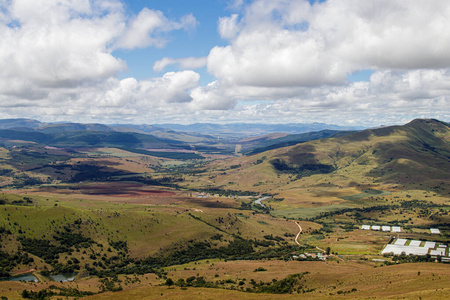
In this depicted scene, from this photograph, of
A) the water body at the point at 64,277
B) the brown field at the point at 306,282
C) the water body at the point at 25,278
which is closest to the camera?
the brown field at the point at 306,282

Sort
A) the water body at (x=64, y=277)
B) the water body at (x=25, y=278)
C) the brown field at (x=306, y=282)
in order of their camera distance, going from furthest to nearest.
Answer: the water body at (x=64, y=277)
the water body at (x=25, y=278)
the brown field at (x=306, y=282)

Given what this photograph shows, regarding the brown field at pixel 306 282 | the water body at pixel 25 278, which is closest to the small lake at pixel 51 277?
the water body at pixel 25 278

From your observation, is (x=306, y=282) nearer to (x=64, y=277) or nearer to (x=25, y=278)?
(x=64, y=277)

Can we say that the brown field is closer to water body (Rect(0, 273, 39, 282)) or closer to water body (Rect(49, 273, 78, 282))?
water body (Rect(49, 273, 78, 282))

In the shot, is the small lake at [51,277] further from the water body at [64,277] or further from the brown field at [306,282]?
the brown field at [306,282]

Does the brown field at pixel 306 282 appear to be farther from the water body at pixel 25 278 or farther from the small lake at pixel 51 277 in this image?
the water body at pixel 25 278

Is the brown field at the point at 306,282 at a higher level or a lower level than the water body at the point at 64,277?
higher

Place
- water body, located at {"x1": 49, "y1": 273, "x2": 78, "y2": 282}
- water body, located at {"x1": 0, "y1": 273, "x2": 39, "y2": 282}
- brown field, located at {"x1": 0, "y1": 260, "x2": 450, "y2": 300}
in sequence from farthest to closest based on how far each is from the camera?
water body, located at {"x1": 49, "y1": 273, "x2": 78, "y2": 282}, water body, located at {"x1": 0, "y1": 273, "x2": 39, "y2": 282}, brown field, located at {"x1": 0, "y1": 260, "x2": 450, "y2": 300}

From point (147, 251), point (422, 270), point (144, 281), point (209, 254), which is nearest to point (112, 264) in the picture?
point (147, 251)

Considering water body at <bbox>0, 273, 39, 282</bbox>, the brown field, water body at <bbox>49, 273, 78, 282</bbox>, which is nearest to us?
the brown field

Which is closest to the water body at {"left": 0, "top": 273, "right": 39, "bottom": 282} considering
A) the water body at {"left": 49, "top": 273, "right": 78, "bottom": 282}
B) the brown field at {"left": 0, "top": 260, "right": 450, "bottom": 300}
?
the water body at {"left": 49, "top": 273, "right": 78, "bottom": 282}

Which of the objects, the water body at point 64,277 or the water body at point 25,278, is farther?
the water body at point 64,277
